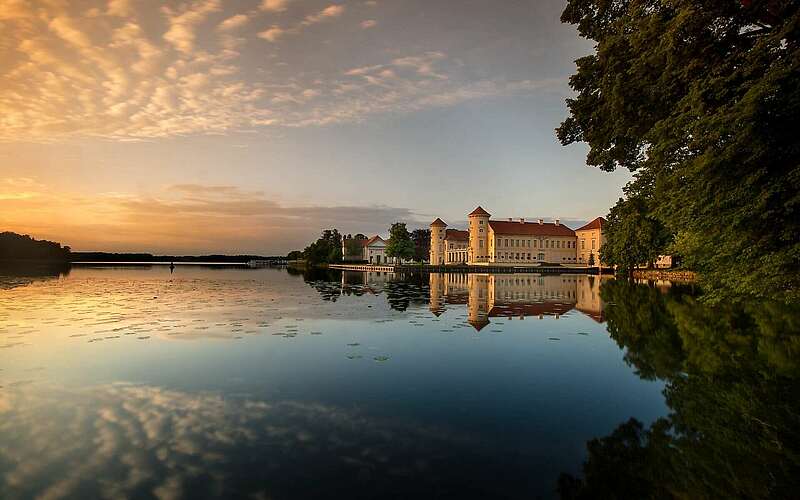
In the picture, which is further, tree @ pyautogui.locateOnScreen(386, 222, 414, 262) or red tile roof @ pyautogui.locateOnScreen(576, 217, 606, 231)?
red tile roof @ pyautogui.locateOnScreen(576, 217, 606, 231)

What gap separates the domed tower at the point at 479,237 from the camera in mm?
115812

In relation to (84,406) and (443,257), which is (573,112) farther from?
(443,257)

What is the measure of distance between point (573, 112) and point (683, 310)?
11508mm

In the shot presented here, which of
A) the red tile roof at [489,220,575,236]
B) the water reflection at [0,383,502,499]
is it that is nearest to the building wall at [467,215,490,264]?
the red tile roof at [489,220,575,236]

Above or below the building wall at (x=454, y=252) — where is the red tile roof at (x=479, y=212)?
above

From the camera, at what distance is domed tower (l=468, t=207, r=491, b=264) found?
11581cm

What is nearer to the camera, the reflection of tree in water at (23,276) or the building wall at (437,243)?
the reflection of tree in water at (23,276)

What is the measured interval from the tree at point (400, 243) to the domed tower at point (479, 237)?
20787mm

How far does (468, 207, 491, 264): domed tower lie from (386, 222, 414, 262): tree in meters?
20.8

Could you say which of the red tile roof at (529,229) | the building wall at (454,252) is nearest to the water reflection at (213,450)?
the red tile roof at (529,229)

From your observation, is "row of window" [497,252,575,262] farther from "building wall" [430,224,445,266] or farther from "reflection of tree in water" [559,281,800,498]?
"reflection of tree in water" [559,281,800,498]

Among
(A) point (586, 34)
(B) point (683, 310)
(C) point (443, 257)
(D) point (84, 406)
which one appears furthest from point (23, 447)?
(C) point (443, 257)

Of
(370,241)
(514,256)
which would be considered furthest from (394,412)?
(370,241)

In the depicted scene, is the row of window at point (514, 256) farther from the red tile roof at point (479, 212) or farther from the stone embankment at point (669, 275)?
the stone embankment at point (669, 275)
